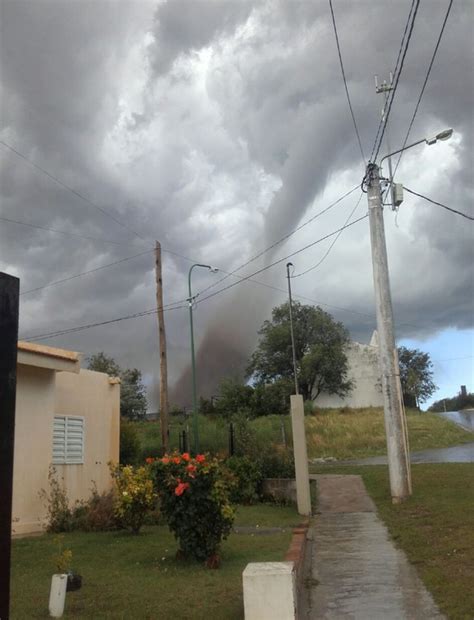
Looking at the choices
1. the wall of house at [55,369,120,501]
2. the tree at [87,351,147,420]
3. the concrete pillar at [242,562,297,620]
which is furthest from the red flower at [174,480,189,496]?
the tree at [87,351,147,420]

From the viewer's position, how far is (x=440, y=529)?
9992mm

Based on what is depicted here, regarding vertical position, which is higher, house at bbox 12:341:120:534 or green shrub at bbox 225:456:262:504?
house at bbox 12:341:120:534

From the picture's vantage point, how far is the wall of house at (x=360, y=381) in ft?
218

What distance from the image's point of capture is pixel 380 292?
14.9 m

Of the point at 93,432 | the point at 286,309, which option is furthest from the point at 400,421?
the point at 286,309

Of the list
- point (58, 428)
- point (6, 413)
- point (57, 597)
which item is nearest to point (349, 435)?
point (58, 428)

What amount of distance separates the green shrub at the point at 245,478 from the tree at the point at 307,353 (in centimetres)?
4901

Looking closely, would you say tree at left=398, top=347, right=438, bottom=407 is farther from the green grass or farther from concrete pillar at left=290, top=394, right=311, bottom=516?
concrete pillar at left=290, top=394, right=311, bottom=516

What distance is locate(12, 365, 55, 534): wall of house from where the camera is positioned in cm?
1130

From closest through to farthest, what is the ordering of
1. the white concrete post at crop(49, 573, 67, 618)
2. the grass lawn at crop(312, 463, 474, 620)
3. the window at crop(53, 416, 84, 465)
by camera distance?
the white concrete post at crop(49, 573, 67, 618)
the grass lawn at crop(312, 463, 474, 620)
the window at crop(53, 416, 84, 465)

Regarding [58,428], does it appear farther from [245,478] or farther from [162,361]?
[162,361]

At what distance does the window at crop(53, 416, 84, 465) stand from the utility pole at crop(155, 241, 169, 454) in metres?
7.13

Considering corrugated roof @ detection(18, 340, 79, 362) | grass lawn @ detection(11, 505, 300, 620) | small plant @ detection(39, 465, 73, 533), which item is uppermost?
corrugated roof @ detection(18, 340, 79, 362)

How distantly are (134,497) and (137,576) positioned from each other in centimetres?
317
